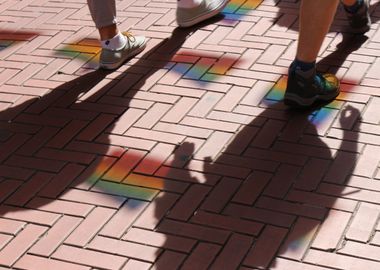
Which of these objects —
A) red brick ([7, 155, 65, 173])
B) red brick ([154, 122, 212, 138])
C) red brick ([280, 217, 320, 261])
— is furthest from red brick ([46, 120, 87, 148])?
red brick ([280, 217, 320, 261])

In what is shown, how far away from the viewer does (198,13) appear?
488 cm

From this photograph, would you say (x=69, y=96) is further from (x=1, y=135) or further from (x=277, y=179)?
(x=277, y=179)

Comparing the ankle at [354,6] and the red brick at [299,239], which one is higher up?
the ankle at [354,6]

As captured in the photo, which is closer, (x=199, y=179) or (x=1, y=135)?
(x=199, y=179)

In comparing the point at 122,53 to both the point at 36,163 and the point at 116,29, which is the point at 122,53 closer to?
the point at 116,29

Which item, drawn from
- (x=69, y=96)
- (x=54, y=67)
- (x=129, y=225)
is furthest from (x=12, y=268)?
(x=54, y=67)

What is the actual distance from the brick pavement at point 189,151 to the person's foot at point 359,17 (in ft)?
0.28

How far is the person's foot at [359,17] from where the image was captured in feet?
14.7

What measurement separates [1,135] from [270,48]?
5.53ft

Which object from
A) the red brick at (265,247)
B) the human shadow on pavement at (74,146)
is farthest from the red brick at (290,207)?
the human shadow on pavement at (74,146)

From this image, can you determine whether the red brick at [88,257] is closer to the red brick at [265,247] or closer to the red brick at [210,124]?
the red brick at [265,247]

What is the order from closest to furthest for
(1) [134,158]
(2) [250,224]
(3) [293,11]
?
(2) [250,224], (1) [134,158], (3) [293,11]

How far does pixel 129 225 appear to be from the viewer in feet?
10.7

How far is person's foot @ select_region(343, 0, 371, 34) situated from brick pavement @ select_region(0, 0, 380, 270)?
0.08m
